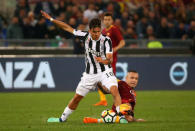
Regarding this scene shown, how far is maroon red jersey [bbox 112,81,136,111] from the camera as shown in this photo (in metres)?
10.1

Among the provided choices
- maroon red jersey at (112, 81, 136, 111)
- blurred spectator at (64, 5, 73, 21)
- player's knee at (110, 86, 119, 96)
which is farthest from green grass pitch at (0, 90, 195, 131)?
blurred spectator at (64, 5, 73, 21)

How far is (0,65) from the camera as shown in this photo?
18125mm

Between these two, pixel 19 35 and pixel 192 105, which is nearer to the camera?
pixel 192 105

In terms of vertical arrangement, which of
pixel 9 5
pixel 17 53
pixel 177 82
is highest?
pixel 9 5

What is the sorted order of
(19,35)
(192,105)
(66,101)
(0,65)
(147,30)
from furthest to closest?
1. (147,30)
2. (19,35)
3. (0,65)
4. (66,101)
5. (192,105)

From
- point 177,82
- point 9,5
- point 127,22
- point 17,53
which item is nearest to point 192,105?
point 177,82

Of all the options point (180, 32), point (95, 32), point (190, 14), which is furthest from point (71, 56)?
point (95, 32)

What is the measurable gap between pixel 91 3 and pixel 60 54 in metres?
3.27

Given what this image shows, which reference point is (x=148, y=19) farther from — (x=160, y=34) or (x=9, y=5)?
(x=9, y=5)

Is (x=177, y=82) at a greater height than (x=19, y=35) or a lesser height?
lesser

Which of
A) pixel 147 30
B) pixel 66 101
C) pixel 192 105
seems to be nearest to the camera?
pixel 192 105

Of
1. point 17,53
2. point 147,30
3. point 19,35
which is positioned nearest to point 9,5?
point 19,35

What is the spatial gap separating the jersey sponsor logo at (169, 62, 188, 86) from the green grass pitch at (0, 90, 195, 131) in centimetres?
68

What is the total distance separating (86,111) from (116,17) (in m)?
10.2
